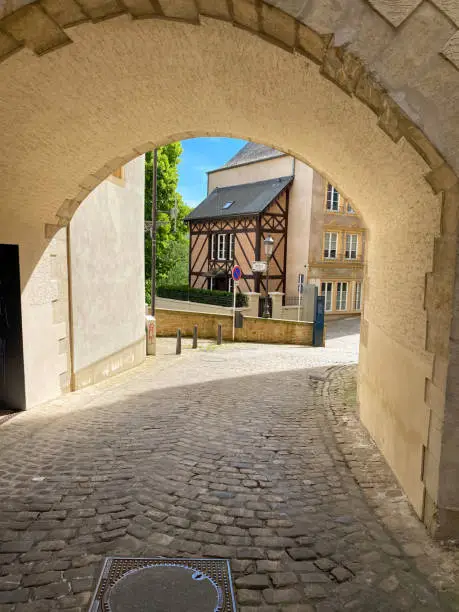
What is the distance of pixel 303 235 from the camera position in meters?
25.2

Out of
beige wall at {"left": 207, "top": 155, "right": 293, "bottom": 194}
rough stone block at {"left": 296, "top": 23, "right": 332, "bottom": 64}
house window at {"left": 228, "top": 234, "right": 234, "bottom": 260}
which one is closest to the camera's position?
rough stone block at {"left": 296, "top": 23, "right": 332, "bottom": 64}

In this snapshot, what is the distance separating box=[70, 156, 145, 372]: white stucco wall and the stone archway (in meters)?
2.12

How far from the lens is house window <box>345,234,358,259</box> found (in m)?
27.0

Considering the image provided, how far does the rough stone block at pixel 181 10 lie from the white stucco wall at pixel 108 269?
5.45 m

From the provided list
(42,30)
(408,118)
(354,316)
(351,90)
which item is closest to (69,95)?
(42,30)

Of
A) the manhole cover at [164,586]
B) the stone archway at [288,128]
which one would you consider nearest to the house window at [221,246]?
the stone archway at [288,128]

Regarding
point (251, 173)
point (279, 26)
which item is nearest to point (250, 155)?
point (251, 173)

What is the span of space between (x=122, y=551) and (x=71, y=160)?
502cm

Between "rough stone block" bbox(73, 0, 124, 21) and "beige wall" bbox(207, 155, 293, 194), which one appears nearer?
"rough stone block" bbox(73, 0, 124, 21)

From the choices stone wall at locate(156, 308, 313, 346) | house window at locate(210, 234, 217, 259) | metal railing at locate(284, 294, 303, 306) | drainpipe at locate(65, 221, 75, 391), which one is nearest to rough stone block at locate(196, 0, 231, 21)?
drainpipe at locate(65, 221, 75, 391)

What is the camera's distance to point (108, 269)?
9.64 metres

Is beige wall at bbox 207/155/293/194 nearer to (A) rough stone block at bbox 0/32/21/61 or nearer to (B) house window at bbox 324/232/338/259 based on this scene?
(B) house window at bbox 324/232/338/259

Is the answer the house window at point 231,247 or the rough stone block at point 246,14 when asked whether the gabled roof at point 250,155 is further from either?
the rough stone block at point 246,14

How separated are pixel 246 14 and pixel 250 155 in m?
27.1
